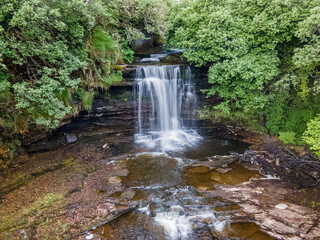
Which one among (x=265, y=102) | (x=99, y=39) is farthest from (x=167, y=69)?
(x=265, y=102)

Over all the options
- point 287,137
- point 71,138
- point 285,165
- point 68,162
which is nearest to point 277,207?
point 285,165

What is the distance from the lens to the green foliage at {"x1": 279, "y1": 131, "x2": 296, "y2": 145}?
1056 cm

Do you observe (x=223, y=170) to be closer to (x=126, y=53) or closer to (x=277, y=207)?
(x=277, y=207)

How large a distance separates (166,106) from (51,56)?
8.24 meters

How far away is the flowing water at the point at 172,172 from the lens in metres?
6.21

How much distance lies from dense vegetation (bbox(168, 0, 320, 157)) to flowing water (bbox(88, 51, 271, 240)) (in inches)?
106

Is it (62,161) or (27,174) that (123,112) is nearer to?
(62,161)

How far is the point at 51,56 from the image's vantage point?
7266 millimetres

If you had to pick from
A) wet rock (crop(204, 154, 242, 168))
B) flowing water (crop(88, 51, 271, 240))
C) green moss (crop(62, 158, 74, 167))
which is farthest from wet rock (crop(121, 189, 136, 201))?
wet rock (crop(204, 154, 242, 168))

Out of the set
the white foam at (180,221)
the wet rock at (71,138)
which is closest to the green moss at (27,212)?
the white foam at (180,221)

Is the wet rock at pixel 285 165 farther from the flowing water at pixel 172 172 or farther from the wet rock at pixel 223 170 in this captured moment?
the wet rock at pixel 223 170

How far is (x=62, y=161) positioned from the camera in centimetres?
974

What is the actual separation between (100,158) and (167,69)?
7.62m

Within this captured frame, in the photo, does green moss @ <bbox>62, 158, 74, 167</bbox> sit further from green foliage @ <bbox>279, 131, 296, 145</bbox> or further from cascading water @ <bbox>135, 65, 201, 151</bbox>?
green foliage @ <bbox>279, 131, 296, 145</bbox>
